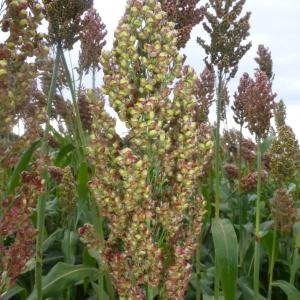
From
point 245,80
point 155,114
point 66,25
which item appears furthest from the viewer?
point 245,80

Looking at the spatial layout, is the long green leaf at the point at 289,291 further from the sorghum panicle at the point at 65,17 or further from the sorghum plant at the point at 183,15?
the sorghum panicle at the point at 65,17

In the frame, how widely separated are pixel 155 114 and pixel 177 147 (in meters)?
0.14

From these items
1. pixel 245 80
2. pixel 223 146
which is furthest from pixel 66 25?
pixel 223 146

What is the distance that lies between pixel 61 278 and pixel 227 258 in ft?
2.64

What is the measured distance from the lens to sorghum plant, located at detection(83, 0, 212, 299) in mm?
1863

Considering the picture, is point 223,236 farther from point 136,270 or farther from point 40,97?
point 40,97

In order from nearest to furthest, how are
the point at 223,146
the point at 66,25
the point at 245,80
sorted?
1. the point at 66,25
2. the point at 245,80
3. the point at 223,146

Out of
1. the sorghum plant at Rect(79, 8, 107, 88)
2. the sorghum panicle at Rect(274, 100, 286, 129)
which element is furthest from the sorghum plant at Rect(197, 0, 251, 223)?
the sorghum panicle at Rect(274, 100, 286, 129)

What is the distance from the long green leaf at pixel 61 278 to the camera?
2861 mm

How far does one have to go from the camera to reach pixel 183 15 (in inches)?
109

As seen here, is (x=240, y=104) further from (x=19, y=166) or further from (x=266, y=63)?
(x=19, y=166)

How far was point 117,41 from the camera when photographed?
2.00 m

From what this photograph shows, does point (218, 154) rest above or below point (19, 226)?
above

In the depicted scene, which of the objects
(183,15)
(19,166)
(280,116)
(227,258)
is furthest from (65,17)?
(280,116)
